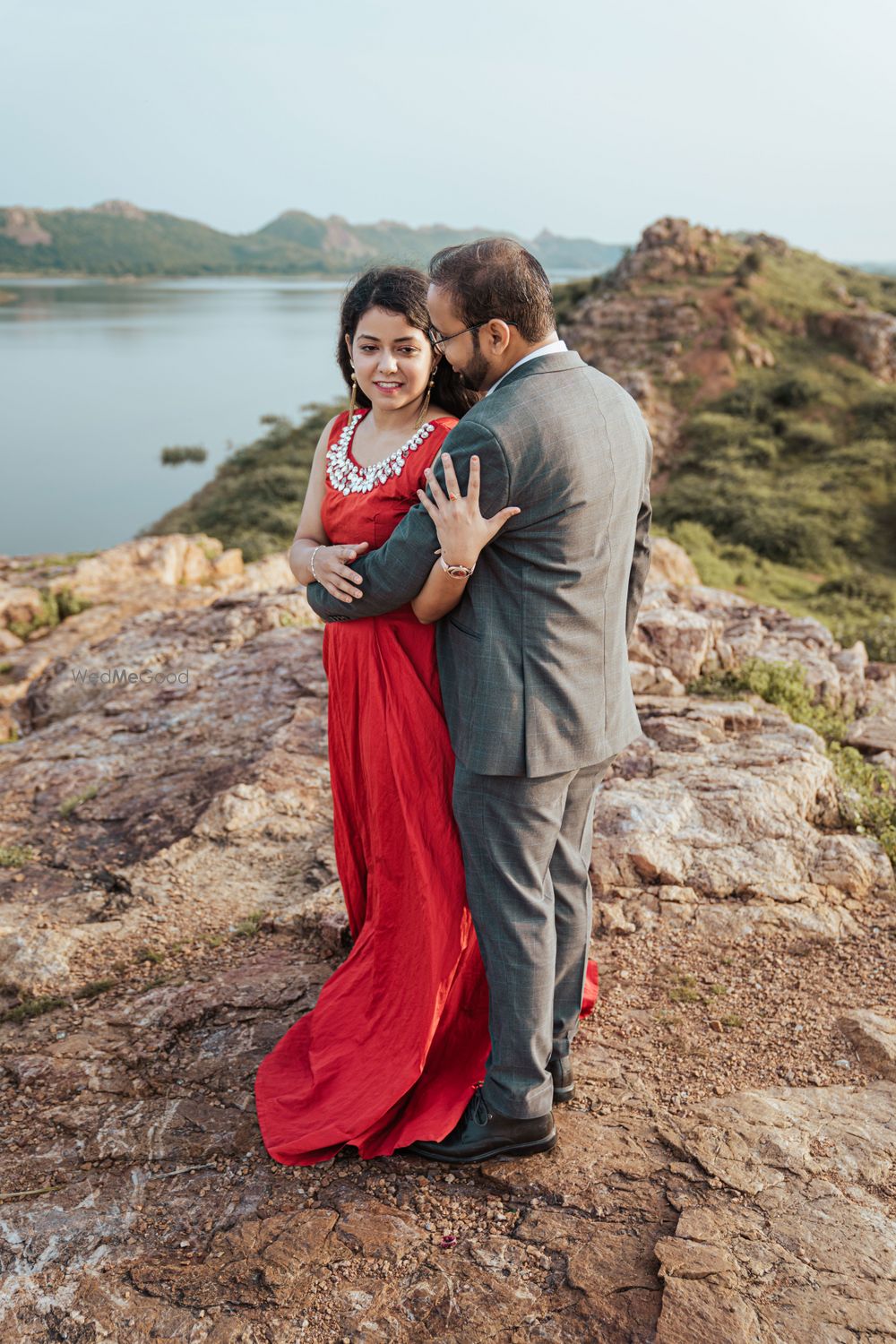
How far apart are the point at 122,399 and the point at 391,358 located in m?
47.3

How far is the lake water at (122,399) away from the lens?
27688 mm

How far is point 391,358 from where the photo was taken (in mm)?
2256

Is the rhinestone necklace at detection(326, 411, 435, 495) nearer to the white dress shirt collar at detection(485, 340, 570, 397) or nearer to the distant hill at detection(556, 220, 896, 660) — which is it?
the white dress shirt collar at detection(485, 340, 570, 397)

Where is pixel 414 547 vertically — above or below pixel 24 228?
below

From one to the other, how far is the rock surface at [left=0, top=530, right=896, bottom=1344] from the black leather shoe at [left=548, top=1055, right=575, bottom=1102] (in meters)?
0.05

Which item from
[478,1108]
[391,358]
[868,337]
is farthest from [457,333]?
[868,337]

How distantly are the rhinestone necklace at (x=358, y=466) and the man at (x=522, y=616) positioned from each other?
0.25 metres

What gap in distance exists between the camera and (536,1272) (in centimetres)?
190

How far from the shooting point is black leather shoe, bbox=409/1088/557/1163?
84.6 inches

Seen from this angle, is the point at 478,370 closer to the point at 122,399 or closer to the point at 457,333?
the point at 457,333

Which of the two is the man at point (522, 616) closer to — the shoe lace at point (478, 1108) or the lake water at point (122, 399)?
the shoe lace at point (478, 1108)

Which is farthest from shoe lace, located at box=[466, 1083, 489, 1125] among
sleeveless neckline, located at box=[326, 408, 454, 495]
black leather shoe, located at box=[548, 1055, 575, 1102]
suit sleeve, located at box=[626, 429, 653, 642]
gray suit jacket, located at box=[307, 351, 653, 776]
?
sleeveless neckline, located at box=[326, 408, 454, 495]

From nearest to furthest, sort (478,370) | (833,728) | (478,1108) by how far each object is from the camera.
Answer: (478,370), (478,1108), (833,728)

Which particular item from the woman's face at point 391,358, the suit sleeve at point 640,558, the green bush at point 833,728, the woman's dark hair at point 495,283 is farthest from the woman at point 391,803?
the green bush at point 833,728
